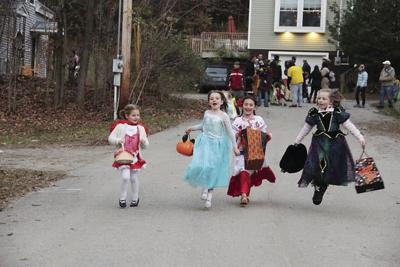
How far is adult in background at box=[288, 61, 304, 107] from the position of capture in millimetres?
23688

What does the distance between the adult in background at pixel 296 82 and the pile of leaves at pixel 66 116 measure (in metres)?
3.34

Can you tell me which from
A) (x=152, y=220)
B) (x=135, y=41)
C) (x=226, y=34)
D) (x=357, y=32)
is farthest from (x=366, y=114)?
(x=226, y=34)

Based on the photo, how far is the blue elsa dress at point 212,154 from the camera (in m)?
8.09

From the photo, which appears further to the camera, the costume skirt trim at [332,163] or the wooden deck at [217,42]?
the wooden deck at [217,42]

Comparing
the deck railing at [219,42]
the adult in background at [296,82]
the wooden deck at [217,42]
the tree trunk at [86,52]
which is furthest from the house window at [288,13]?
the tree trunk at [86,52]

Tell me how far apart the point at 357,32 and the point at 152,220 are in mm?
26932

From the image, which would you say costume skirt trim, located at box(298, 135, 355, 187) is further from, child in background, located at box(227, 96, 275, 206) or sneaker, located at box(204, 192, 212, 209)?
sneaker, located at box(204, 192, 212, 209)

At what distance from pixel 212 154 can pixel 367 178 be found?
1.92 metres

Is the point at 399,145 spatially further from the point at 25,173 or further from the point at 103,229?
the point at 103,229

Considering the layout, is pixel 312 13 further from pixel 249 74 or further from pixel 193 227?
pixel 193 227

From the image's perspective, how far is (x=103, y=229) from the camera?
699cm

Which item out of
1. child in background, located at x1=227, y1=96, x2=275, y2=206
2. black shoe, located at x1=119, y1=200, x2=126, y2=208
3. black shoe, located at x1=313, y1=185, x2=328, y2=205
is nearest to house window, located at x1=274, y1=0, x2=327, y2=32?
child in background, located at x1=227, y1=96, x2=275, y2=206

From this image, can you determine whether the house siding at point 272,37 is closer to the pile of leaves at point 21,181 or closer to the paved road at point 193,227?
the paved road at point 193,227

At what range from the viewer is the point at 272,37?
4025 centimetres
